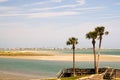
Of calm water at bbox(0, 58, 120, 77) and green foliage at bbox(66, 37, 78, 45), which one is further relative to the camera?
calm water at bbox(0, 58, 120, 77)

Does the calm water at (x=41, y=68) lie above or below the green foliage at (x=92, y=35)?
below

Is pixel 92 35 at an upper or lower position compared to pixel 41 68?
upper

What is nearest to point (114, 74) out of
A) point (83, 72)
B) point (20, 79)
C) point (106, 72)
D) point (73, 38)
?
point (106, 72)

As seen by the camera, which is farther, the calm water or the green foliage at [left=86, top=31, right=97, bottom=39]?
the calm water

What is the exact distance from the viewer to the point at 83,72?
57906 millimetres

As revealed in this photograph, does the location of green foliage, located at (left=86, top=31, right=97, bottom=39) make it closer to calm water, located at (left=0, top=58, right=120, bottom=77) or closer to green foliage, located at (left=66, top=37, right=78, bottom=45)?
green foliage, located at (left=66, top=37, right=78, bottom=45)

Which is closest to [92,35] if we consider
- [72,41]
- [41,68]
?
[72,41]

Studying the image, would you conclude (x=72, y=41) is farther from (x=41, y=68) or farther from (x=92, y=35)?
(x=41, y=68)

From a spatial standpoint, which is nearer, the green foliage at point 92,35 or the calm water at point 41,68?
the green foliage at point 92,35

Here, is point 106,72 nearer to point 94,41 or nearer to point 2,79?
point 94,41

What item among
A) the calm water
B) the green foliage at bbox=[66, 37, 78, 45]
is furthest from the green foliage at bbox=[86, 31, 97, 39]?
the calm water

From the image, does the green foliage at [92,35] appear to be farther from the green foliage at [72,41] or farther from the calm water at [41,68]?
the calm water at [41,68]

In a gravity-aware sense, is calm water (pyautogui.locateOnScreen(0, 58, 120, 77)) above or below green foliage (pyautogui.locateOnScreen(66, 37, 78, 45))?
below

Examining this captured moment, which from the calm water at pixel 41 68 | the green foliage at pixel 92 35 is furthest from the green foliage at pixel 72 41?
the calm water at pixel 41 68
